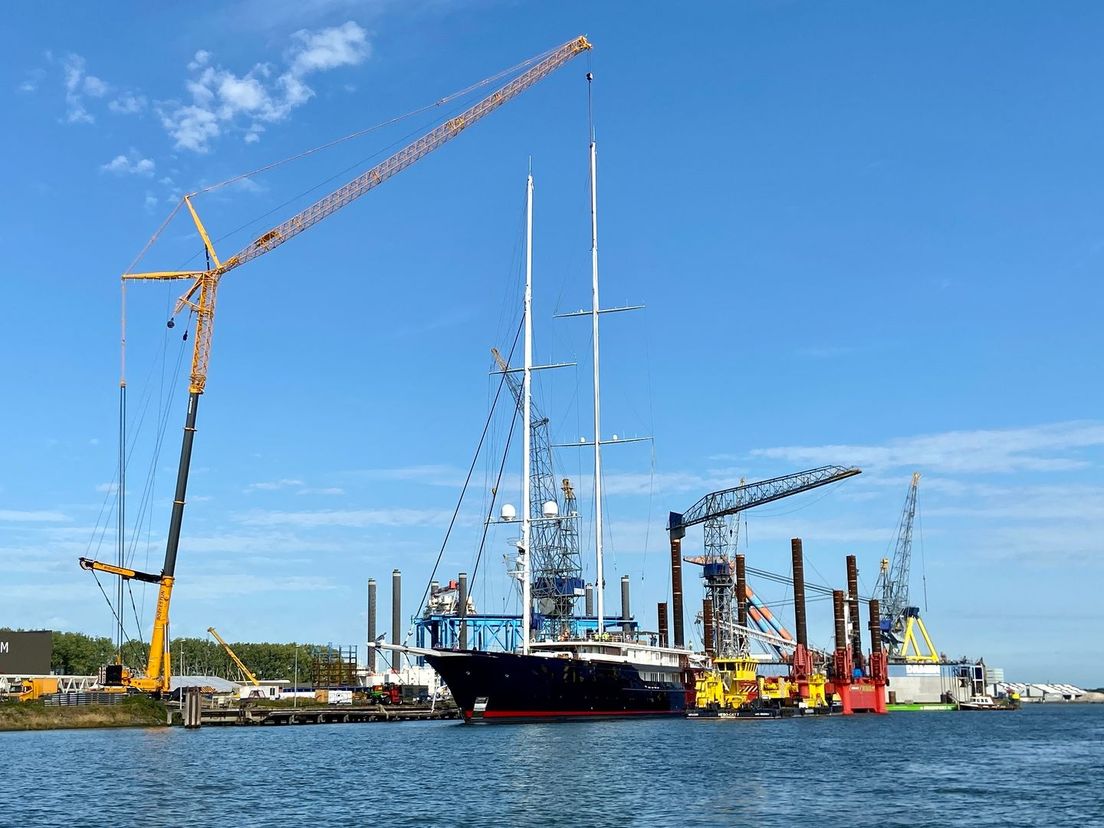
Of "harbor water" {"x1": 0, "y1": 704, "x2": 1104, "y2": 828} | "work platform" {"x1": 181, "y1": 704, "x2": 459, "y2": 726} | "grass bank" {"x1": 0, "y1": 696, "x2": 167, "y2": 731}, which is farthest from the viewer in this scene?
"work platform" {"x1": 181, "y1": 704, "x2": 459, "y2": 726}

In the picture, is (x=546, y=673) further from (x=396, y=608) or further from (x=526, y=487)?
(x=396, y=608)

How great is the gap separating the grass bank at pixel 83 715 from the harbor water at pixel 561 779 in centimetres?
1714

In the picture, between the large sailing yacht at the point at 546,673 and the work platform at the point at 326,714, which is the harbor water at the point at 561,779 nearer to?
the large sailing yacht at the point at 546,673

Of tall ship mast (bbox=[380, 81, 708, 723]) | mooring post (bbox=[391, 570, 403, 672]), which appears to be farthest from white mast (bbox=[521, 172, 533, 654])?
mooring post (bbox=[391, 570, 403, 672])

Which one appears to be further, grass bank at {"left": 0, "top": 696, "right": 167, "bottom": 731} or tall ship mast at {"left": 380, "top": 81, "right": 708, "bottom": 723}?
grass bank at {"left": 0, "top": 696, "right": 167, "bottom": 731}

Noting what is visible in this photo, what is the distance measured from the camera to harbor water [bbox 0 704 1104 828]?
A: 143ft

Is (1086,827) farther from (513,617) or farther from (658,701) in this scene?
(513,617)

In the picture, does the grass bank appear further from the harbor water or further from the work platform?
the harbor water

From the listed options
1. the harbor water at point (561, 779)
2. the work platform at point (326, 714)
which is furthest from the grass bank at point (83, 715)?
the harbor water at point (561, 779)

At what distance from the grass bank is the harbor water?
17.1 m

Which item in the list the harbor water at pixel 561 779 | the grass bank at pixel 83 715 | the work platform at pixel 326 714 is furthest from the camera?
the work platform at pixel 326 714

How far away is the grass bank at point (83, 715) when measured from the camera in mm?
109938

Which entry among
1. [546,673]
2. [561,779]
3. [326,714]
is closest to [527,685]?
[546,673]

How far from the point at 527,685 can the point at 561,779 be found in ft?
127
